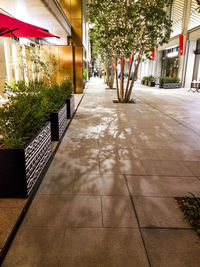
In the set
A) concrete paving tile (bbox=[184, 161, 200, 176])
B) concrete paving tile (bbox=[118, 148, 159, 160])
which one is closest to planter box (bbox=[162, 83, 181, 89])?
concrete paving tile (bbox=[118, 148, 159, 160])

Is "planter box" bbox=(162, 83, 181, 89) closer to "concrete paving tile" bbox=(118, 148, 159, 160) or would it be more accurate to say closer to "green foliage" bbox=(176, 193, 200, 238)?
"concrete paving tile" bbox=(118, 148, 159, 160)

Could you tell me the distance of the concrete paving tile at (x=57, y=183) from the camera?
9.95 ft

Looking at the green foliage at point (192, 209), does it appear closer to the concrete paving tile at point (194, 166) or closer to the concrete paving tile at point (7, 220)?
the concrete paving tile at point (194, 166)

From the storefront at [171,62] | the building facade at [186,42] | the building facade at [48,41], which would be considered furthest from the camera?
the storefront at [171,62]

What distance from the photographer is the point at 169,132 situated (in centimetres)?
628

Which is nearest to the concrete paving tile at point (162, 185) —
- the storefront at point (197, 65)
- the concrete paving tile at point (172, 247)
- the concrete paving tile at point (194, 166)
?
the concrete paving tile at point (194, 166)

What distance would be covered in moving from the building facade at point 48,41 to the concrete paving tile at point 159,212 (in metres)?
7.69

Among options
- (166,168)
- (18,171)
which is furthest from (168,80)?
(18,171)

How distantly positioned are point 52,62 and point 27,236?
1428 cm

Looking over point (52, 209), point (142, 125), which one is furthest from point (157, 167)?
point (142, 125)

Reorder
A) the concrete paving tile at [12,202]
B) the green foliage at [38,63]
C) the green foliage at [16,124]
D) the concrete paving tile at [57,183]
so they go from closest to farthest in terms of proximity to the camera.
A: 1. the concrete paving tile at [12,202]
2. the green foliage at [16,124]
3. the concrete paving tile at [57,183]
4. the green foliage at [38,63]

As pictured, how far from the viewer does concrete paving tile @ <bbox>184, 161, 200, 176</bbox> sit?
12.2 feet

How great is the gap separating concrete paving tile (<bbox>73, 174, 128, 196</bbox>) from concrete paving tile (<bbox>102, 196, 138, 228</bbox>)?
0.16m

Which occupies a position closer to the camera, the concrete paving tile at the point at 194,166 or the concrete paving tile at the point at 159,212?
the concrete paving tile at the point at 159,212
